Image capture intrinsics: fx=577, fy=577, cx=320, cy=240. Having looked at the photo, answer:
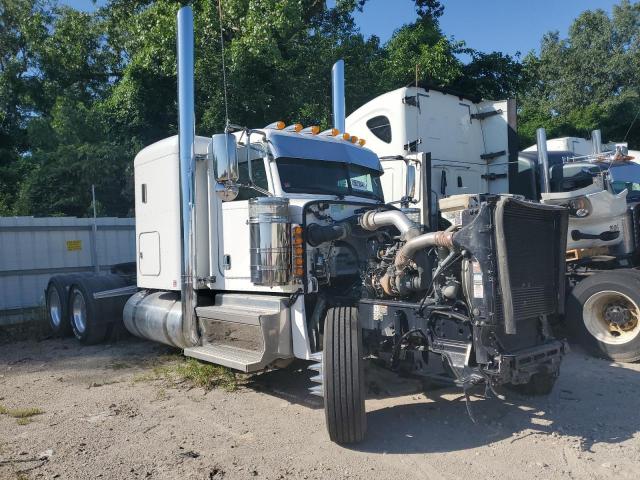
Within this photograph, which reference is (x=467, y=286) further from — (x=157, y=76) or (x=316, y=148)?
(x=157, y=76)

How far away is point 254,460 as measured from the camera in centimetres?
425

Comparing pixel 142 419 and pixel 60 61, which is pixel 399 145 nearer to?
pixel 142 419

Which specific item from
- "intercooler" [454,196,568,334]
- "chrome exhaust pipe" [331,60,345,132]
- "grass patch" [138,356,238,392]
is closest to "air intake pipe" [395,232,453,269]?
"intercooler" [454,196,568,334]

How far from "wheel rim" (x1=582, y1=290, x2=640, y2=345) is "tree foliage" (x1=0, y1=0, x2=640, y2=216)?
5.90m

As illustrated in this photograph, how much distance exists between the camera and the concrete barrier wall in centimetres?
1001

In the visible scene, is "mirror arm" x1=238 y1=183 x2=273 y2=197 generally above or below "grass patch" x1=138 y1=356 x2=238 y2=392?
above

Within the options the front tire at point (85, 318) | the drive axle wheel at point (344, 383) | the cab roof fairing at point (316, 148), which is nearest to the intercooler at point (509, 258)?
the drive axle wheel at point (344, 383)

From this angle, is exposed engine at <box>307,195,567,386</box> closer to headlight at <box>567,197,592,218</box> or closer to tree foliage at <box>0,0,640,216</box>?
headlight at <box>567,197,592,218</box>

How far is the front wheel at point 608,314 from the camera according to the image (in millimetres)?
6551

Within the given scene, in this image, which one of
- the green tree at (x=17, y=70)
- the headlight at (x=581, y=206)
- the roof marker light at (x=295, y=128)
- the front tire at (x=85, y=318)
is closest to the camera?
the roof marker light at (x=295, y=128)

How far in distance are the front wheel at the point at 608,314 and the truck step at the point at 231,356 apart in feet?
13.1

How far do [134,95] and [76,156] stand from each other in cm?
276

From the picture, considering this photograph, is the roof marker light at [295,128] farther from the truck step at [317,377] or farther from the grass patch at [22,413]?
the grass patch at [22,413]

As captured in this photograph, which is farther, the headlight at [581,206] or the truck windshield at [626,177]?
the truck windshield at [626,177]
